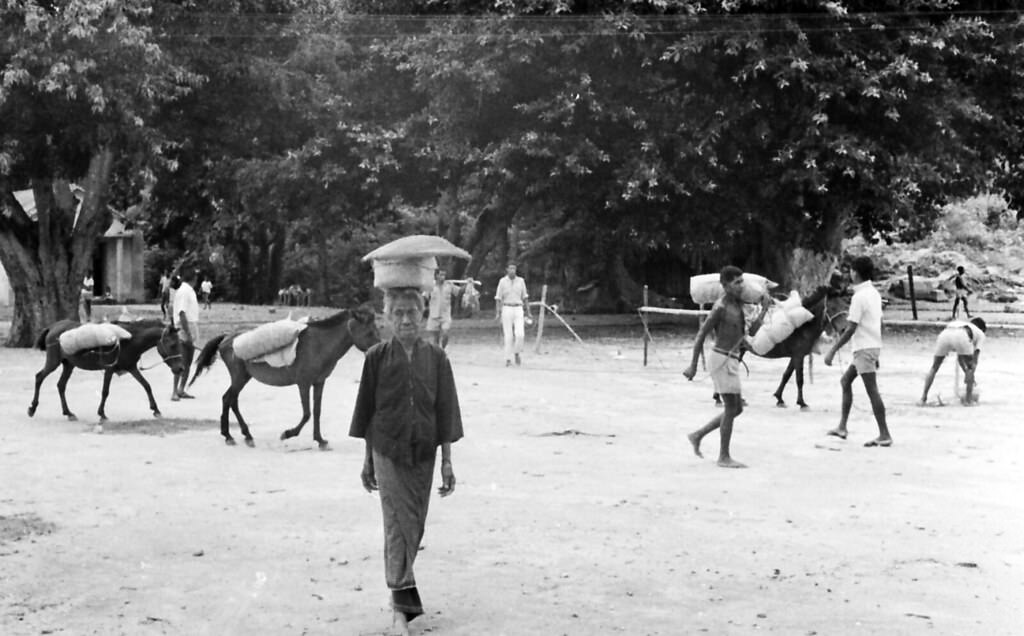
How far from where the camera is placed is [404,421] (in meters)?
6.04

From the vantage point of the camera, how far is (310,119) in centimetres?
2811

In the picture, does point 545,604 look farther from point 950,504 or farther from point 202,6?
point 202,6

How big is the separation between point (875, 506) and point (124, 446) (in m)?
6.79

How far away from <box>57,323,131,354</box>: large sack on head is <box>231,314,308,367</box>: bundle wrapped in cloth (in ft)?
7.17

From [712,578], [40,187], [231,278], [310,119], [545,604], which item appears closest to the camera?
[545,604]

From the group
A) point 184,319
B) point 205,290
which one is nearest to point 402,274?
point 184,319

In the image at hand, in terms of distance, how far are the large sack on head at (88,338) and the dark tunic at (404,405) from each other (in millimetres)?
8053

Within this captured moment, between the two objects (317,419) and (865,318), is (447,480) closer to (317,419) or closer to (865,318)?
(317,419)

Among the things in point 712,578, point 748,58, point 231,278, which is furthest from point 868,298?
point 231,278

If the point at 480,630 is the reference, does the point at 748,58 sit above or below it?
above

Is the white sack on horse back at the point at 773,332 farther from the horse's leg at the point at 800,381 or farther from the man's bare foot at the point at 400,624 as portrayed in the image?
the man's bare foot at the point at 400,624

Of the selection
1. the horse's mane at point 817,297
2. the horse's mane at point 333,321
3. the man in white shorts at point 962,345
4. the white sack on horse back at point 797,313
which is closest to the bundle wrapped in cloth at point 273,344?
the horse's mane at point 333,321

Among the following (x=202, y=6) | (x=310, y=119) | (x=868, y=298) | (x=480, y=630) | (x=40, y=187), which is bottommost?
(x=480, y=630)

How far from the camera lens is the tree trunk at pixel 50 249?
25.1 m
